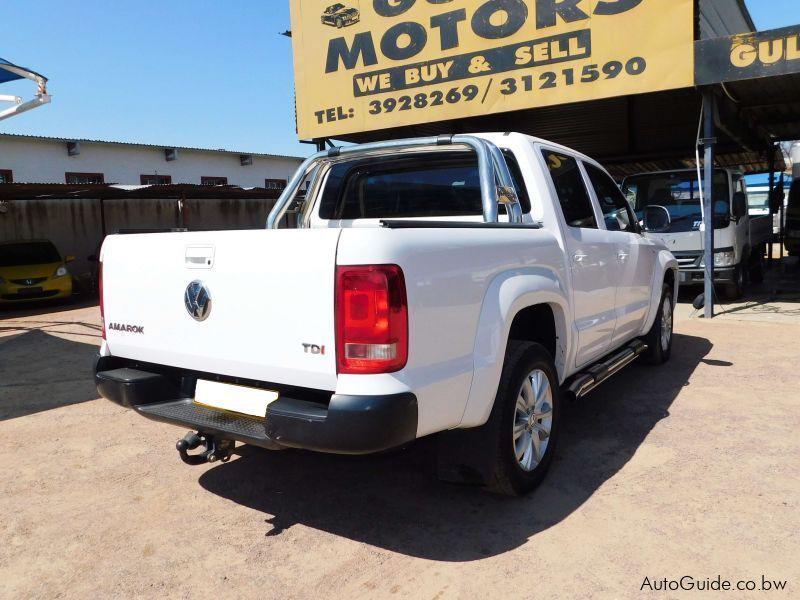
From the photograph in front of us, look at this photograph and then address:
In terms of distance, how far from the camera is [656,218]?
16.7ft

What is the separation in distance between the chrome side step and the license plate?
1868mm

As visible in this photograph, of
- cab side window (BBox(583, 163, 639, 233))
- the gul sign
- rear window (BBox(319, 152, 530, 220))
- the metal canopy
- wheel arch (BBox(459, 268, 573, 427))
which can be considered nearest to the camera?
wheel arch (BBox(459, 268, 573, 427))

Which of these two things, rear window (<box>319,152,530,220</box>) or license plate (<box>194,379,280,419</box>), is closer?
license plate (<box>194,379,280,419</box>)

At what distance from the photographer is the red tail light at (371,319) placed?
7.80 feet

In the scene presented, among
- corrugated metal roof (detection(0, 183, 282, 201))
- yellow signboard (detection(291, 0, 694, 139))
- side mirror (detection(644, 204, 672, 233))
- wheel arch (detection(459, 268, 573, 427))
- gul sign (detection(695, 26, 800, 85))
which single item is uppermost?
yellow signboard (detection(291, 0, 694, 139))

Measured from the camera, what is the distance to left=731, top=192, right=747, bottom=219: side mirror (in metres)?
10.1

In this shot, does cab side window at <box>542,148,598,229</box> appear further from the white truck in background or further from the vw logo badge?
the white truck in background

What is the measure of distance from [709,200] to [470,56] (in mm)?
4283

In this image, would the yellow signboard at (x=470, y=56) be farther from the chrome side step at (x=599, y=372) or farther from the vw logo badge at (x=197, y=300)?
the vw logo badge at (x=197, y=300)

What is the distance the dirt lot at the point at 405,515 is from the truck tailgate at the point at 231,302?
84 cm

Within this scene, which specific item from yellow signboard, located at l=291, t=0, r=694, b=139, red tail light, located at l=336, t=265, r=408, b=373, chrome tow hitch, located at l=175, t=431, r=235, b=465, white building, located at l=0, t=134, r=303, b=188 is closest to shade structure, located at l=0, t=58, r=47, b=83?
yellow signboard, located at l=291, t=0, r=694, b=139

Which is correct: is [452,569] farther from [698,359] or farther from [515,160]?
[698,359]

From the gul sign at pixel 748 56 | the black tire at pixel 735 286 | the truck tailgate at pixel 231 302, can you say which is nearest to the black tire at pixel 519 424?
the truck tailgate at pixel 231 302

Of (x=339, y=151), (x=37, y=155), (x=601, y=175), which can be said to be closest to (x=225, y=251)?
(x=339, y=151)
